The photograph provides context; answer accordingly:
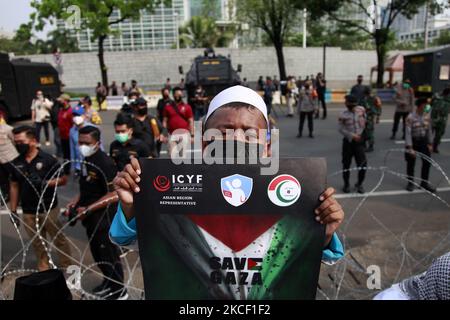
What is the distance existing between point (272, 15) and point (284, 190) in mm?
27827

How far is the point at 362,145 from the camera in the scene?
6.93 meters

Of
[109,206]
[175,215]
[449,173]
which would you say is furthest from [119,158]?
[449,173]

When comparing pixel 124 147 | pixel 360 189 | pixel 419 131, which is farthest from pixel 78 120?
pixel 419 131

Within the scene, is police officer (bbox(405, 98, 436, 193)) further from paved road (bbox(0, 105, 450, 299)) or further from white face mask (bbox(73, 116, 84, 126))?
white face mask (bbox(73, 116, 84, 126))

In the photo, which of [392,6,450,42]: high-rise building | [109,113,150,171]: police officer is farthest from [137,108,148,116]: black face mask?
[392,6,450,42]: high-rise building

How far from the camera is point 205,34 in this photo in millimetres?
43625

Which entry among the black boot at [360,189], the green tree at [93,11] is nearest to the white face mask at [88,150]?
the black boot at [360,189]

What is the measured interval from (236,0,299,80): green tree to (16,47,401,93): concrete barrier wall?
433 cm

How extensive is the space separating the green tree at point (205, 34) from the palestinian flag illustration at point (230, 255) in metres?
42.7

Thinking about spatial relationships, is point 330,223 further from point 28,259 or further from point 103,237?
point 28,259

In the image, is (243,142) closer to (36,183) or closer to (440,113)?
(36,183)

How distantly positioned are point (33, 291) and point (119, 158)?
3.12 meters

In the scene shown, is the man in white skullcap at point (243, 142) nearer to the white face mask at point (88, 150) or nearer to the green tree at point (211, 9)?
the white face mask at point (88, 150)

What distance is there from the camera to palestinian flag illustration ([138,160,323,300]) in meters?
1.25
